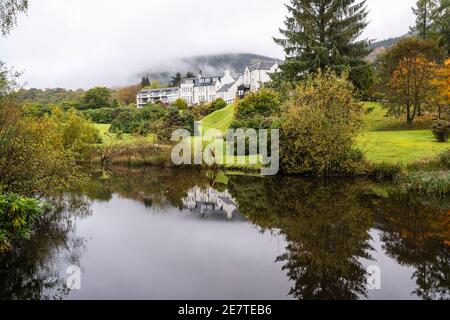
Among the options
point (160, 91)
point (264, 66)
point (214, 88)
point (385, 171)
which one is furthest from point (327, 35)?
point (160, 91)

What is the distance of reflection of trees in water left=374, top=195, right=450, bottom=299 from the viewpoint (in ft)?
30.4

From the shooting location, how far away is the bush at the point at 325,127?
25859mm

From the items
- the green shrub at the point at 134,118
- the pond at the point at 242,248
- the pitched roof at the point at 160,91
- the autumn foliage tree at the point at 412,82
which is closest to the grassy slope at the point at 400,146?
the autumn foliage tree at the point at 412,82

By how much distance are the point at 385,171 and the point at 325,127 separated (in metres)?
4.56

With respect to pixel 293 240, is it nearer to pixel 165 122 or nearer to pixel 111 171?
pixel 111 171

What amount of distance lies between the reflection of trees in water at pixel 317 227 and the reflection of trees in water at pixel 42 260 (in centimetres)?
562

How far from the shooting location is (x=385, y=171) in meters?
24.6

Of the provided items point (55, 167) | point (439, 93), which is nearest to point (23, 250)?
point (55, 167)

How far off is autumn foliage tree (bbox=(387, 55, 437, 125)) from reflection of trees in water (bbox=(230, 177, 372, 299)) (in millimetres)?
18239

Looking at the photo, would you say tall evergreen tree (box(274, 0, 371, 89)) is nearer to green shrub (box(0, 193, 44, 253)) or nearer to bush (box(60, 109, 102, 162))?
bush (box(60, 109, 102, 162))

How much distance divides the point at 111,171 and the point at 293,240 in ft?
86.6

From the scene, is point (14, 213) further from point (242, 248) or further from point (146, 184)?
point (146, 184)

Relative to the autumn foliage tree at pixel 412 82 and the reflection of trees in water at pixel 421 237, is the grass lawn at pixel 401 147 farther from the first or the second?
the reflection of trees in water at pixel 421 237
